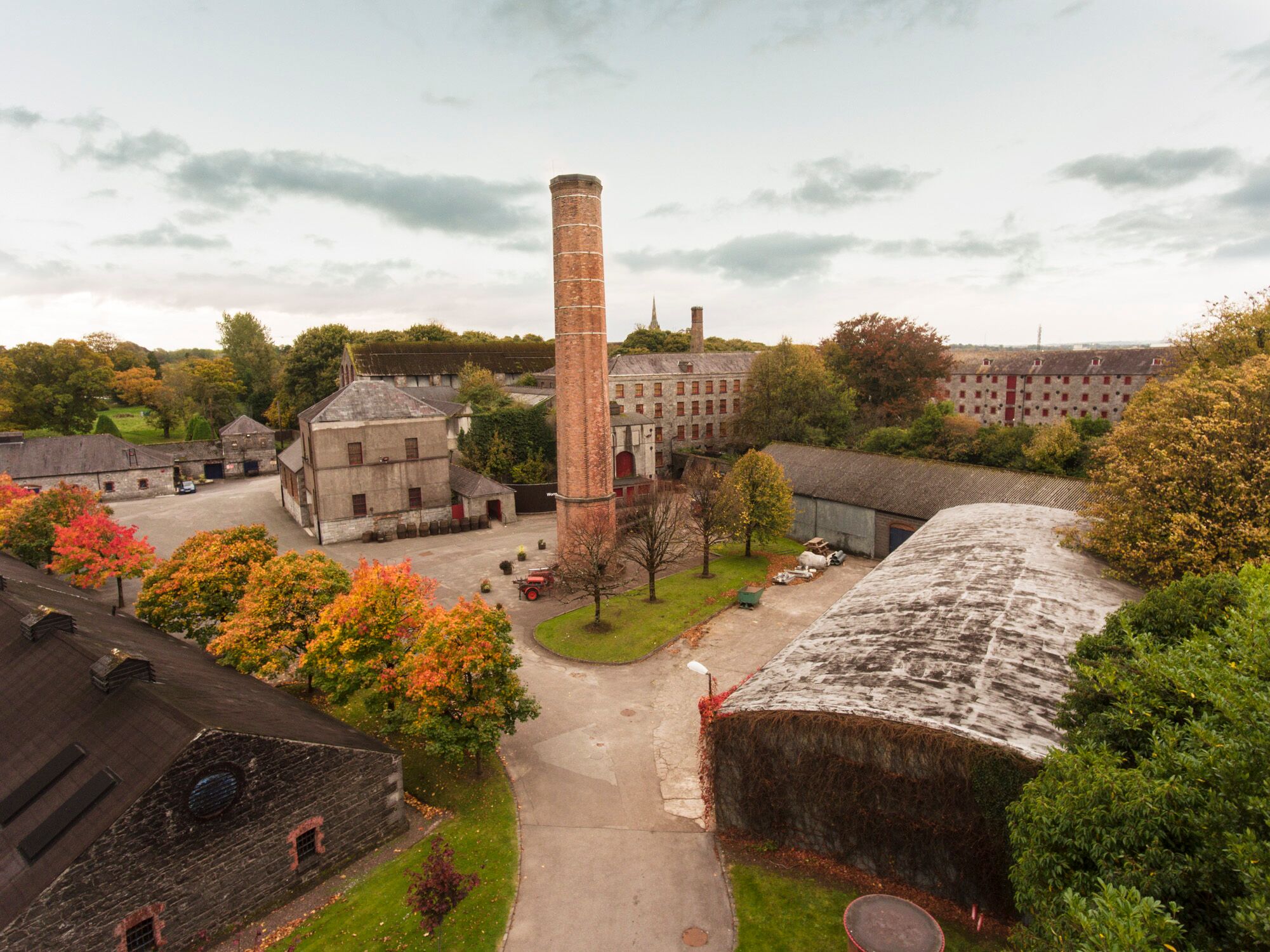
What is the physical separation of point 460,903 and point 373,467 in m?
28.9

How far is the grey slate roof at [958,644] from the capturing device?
12.1 m

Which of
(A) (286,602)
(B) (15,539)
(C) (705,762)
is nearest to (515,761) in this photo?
(C) (705,762)

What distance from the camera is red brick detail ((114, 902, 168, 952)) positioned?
10625 millimetres

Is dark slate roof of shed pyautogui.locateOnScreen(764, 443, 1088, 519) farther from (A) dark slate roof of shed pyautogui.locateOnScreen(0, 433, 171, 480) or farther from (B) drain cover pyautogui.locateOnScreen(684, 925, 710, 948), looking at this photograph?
(A) dark slate roof of shed pyautogui.locateOnScreen(0, 433, 171, 480)

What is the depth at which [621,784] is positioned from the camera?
16.2 meters

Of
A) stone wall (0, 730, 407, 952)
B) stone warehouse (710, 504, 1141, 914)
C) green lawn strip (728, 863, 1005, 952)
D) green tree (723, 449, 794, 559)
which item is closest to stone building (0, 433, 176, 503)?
green tree (723, 449, 794, 559)

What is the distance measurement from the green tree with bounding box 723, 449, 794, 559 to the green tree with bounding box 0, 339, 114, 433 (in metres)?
65.5

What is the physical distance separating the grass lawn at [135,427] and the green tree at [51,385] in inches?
218

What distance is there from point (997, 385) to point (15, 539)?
86.0 m

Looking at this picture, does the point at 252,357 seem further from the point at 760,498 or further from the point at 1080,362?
the point at 1080,362

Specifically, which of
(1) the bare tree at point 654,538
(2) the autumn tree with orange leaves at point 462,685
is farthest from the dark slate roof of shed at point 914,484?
(2) the autumn tree with orange leaves at point 462,685

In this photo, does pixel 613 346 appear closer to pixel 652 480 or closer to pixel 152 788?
pixel 652 480

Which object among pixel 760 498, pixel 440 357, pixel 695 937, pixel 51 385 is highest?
pixel 440 357

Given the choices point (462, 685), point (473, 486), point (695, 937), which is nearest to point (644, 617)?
point (462, 685)
